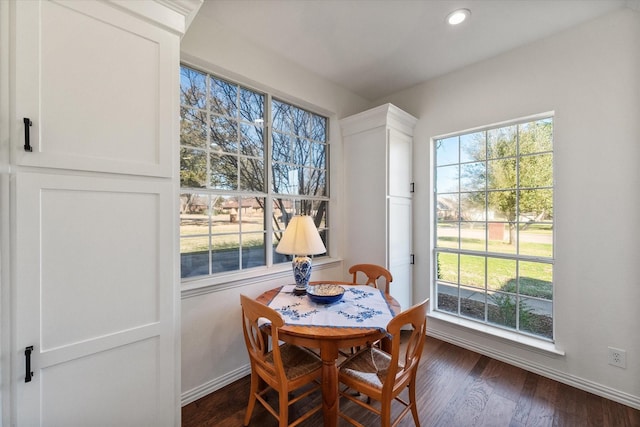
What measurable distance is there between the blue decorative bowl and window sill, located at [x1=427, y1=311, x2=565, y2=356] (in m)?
1.47

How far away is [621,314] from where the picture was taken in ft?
6.15

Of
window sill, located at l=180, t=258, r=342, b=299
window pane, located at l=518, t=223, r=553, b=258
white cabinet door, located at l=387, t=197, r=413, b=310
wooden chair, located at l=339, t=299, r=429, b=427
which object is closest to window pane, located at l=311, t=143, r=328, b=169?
white cabinet door, located at l=387, t=197, r=413, b=310

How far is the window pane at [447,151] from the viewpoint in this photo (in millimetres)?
2795

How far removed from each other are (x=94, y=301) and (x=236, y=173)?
1390mm

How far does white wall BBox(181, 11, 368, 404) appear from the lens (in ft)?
6.21

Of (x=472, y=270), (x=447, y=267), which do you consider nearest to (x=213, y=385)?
(x=447, y=267)

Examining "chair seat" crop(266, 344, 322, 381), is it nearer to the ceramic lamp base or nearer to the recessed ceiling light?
the ceramic lamp base

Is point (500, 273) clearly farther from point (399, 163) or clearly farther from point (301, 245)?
point (301, 245)

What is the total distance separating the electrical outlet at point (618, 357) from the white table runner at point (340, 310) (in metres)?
1.67

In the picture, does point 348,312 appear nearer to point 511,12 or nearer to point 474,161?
point 474,161

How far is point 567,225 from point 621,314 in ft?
2.24

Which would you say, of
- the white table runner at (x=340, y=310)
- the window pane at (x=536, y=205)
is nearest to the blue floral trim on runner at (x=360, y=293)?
the white table runner at (x=340, y=310)

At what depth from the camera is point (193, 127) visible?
79.9 inches

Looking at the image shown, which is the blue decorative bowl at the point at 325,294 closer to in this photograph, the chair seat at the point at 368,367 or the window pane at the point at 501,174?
the chair seat at the point at 368,367
